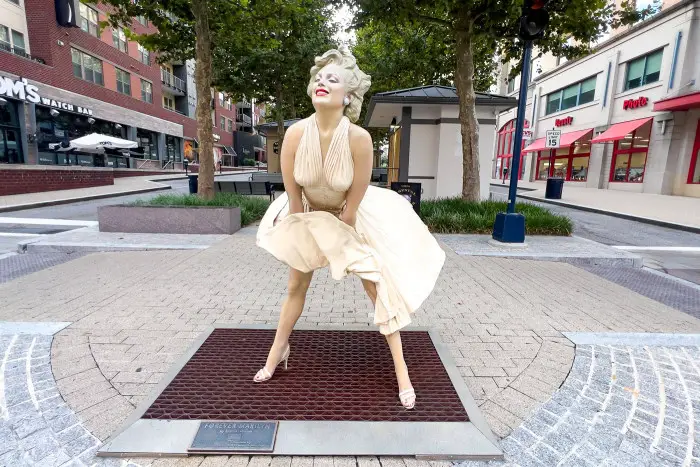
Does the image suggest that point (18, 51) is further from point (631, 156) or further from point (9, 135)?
point (631, 156)

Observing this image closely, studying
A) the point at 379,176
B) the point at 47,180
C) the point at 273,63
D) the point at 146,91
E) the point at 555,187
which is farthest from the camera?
the point at 146,91

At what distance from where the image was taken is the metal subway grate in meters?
2.33

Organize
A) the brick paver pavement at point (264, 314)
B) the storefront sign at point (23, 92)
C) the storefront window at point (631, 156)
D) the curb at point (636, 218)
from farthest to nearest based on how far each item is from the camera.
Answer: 1. the storefront window at point (631, 156)
2. the storefront sign at point (23, 92)
3. the curb at point (636, 218)
4. the brick paver pavement at point (264, 314)

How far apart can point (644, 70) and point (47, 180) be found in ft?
99.0

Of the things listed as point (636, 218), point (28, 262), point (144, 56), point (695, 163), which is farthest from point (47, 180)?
point (695, 163)

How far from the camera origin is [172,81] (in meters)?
38.0

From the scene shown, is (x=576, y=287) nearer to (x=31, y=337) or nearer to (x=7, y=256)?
(x=31, y=337)

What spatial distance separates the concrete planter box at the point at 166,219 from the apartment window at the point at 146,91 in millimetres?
28376

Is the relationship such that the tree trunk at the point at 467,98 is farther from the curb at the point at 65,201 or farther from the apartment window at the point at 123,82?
the apartment window at the point at 123,82

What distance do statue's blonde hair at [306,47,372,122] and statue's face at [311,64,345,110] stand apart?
0.15 ft

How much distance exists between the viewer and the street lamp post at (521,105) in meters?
6.39

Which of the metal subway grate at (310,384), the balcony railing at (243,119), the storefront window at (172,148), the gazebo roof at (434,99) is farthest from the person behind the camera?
the balcony railing at (243,119)

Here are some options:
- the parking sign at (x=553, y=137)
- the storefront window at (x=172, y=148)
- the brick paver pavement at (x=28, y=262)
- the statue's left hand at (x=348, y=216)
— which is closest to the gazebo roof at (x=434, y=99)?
the brick paver pavement at (x=28, y=262)

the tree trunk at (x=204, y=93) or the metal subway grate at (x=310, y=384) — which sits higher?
the tree trunk at (x=204, y=93)
